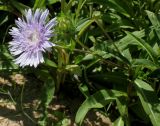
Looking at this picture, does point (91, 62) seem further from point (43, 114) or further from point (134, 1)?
point (134, 1)

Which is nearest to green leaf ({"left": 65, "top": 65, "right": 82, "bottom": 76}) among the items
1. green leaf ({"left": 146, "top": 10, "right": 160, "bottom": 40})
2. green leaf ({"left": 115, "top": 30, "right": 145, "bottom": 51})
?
green leaf ({"left": 115, "top": 30, "right": 145, "bottom": 51})

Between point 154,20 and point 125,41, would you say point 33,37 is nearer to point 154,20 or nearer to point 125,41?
point 125,41

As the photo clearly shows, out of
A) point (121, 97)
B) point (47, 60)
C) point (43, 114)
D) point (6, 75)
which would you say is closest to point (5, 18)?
point (6, 75)

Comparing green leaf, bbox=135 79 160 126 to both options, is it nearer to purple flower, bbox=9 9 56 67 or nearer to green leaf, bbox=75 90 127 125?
green leaf, bbox=75 90 127 125

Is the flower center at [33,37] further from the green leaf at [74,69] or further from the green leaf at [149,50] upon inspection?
the green leaf at [149,50]

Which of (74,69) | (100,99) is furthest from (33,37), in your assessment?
(100,99)
